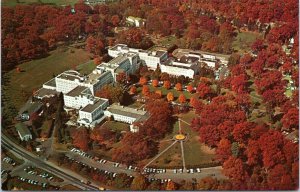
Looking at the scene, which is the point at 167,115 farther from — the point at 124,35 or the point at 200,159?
the point at 124,35

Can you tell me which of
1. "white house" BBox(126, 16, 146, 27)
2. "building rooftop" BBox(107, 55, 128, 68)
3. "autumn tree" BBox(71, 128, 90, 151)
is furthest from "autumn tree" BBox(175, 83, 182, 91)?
"white house" BBox(126, 16, 146, 27)

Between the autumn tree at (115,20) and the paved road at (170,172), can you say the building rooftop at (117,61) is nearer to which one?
the autumn tree at (115,20)

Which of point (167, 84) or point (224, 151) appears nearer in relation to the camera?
point (224, 151)

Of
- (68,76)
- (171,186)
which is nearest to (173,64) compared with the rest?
(68,76)

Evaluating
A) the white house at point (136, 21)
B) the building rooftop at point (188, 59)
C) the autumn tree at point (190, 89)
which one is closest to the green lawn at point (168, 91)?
the autumn tree at point (190, 89)

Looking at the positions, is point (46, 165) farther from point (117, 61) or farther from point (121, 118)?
point (117, 61)

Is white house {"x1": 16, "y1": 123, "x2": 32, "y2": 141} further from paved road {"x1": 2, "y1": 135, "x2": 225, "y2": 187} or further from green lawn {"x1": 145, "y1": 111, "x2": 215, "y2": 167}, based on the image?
green lawn {"x1": 145, "y1": 111, "x2": 215, "y2": 167}

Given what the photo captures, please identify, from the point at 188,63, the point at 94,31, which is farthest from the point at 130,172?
the point at 94,31
